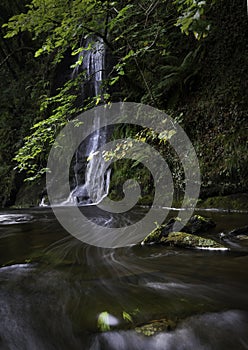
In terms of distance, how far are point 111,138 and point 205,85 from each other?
387 centimetres

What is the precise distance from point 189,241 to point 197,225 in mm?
696

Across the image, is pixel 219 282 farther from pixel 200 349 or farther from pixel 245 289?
pixel 200 349

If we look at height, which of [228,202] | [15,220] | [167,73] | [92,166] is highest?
[167,73]

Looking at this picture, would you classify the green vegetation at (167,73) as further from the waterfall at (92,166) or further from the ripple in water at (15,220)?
the ripple in water at (15,220)

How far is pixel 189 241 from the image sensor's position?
10.3 ft

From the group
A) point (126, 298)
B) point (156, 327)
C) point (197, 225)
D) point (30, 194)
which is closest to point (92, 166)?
point (30, 194)

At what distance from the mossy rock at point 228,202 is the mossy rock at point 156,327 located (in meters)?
4.29

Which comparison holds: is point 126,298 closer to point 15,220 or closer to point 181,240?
point 181,240

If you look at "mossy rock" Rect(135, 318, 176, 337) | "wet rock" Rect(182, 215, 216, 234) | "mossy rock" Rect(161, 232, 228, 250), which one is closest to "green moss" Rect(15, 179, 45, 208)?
"wet rock" Rect(182, 215, 216, 234)

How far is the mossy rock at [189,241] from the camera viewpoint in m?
3.01

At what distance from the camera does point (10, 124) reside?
50.1ft

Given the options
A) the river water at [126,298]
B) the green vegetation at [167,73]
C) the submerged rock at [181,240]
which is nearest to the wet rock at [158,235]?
the submerged rock at [181,240]

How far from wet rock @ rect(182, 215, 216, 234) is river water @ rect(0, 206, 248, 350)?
0.63 metres

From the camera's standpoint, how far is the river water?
1.48 m
